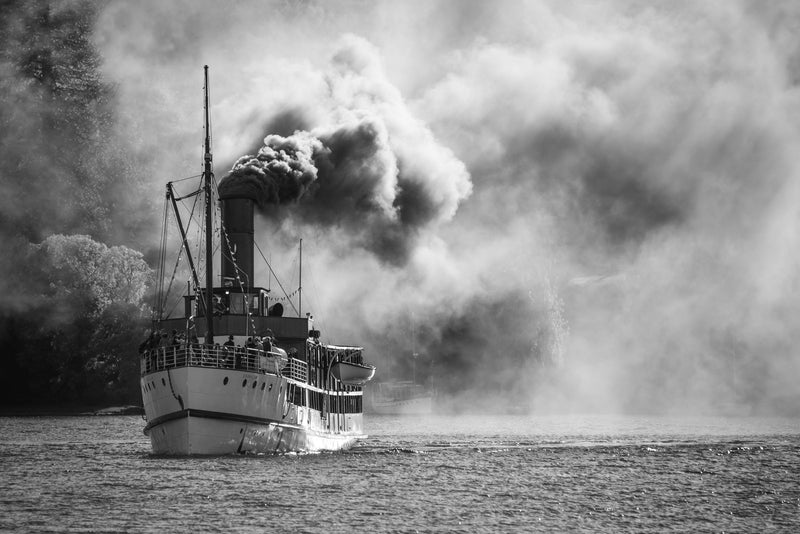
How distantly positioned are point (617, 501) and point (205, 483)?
2264cm

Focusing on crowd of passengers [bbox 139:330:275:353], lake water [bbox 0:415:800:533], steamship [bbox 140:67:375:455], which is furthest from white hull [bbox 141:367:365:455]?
crowd of passengers [bbox 139:330:275:353]

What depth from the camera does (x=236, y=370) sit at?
7925 cm

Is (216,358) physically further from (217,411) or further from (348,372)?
(348,372)

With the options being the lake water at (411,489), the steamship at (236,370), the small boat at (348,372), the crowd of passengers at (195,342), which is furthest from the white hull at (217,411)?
the small boat at (348,372)

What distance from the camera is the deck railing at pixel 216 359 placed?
79.7 m

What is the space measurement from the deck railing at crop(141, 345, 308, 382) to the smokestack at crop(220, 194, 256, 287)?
8.35 meters

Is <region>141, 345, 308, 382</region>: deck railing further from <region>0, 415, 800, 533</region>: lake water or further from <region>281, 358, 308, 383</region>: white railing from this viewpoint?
<region>0, 415, 800, 533</region>: lake water

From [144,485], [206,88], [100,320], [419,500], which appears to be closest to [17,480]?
[144,485]

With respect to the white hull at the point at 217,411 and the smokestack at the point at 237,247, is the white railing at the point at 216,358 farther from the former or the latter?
the smokestack at the point at 237,247

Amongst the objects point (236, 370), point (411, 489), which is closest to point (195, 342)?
point (236, 370)

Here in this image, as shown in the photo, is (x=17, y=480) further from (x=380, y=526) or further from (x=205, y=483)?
(x=380, y=526)

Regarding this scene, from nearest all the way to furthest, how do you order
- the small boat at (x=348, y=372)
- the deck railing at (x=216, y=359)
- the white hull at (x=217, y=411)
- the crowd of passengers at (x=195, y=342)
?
1. the white hull at (x=217, y=411)
2. the deck railing at (x=216, y=359)
3. the crowd of passengers at (x=195, y=342)
4. the small boat at (x=348, y=372)

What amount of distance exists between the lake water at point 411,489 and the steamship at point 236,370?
186 cm

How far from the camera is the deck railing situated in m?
79.7
